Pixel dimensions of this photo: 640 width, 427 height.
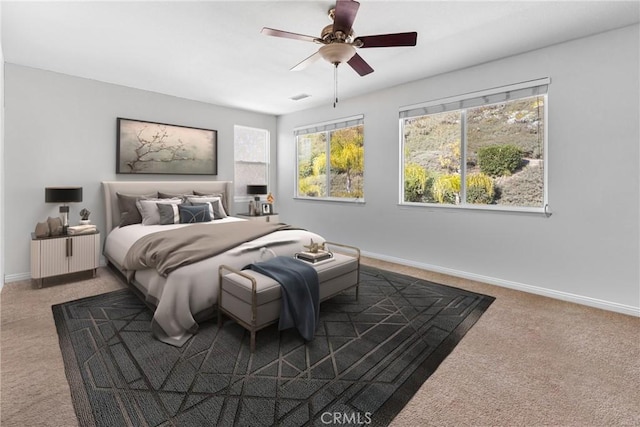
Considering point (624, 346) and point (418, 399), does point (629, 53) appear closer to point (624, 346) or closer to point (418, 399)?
point (624, 346)

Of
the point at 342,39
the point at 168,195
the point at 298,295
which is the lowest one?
the point at 298,295

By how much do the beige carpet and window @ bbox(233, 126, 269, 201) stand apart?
3.49 m

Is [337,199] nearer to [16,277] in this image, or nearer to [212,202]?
[212,202]

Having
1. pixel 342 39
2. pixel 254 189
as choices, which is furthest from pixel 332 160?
pixel 342 39

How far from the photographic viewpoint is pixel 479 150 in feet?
12.6

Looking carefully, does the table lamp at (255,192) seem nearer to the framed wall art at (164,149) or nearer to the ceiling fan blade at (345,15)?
the framed wall art at (164,149)

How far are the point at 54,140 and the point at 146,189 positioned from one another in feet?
3.89

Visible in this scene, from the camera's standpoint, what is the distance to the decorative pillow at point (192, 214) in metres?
4.16

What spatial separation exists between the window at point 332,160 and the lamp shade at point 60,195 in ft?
11.8

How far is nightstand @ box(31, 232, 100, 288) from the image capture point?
3412 mm

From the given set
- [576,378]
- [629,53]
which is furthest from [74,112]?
[629,53]

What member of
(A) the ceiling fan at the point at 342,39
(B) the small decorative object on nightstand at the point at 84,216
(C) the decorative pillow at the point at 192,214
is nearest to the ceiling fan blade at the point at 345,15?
(A) the ceiling fan at the point at 342,39

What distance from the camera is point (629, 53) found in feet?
9.21

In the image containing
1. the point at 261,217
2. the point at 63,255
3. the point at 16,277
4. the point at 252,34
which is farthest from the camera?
the point at 261,217
